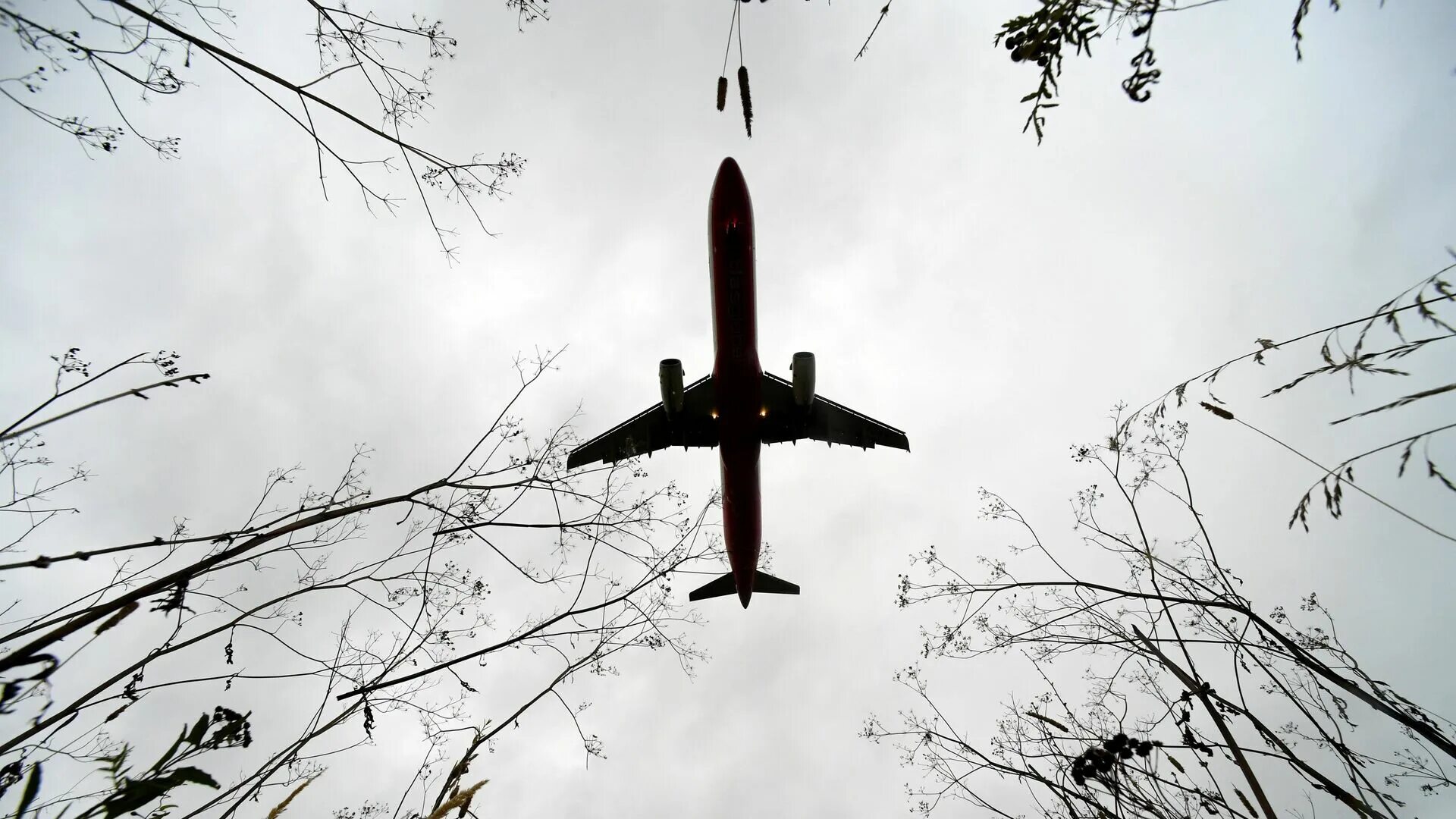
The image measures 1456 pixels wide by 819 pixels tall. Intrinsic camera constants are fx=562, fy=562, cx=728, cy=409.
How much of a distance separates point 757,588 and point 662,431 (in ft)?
24.4

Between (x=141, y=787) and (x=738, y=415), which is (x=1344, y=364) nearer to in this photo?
(x=141, y=787)

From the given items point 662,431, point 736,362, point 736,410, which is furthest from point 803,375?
point 662,431

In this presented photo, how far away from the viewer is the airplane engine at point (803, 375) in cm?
1350

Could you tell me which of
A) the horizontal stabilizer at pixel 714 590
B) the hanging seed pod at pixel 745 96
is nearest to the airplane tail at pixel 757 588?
the horizontal stabilizer at pixel 714 590

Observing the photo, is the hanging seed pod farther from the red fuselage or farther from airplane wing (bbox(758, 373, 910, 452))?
airplane wing (bbox(758, 373, 910, 452))

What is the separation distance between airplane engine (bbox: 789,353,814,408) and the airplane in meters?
0.02

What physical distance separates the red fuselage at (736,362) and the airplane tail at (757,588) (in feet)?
8.29

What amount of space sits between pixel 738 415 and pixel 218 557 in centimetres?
1271

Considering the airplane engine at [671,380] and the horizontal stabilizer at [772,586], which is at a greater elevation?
the airplane engine at [671,380]

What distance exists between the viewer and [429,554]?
4.29 meters

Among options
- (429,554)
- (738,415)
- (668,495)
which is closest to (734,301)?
(738,415)

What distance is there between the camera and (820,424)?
16906mm

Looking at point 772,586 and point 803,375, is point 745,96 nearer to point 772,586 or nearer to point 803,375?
point 803,375

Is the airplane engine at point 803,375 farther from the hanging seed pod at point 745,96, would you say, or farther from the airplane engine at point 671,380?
the hanging seed pod at point 745,96
